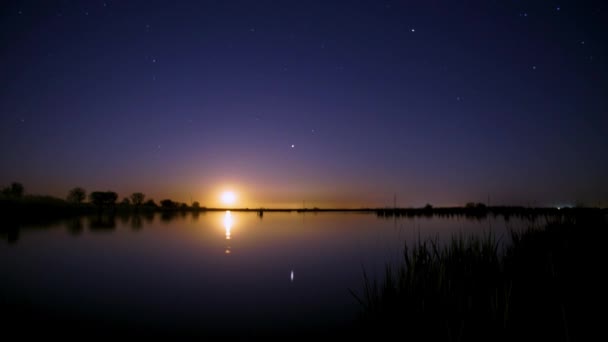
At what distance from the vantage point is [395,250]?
24.5 m

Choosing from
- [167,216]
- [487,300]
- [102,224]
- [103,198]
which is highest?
[487,300]

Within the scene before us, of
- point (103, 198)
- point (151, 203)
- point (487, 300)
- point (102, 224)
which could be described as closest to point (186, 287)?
point (487, 300)

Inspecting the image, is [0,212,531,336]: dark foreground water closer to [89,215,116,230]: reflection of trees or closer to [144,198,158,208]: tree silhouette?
[89,215,116,230]: reflection of trees

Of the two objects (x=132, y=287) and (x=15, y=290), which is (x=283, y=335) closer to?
(x=132, y=287)

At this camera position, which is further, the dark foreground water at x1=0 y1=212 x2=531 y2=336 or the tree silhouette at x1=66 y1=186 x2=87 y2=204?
the tree silhouette at x1=66 y1=186 x2=87 y2=204

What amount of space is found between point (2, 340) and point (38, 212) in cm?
7321

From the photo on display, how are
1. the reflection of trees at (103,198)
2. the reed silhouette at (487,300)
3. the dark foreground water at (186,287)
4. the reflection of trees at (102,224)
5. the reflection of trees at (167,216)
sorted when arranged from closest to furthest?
the reed silhouette at (487,300) → the dark foreground water at (186,287) → the reflection of trees at (102,224) → the reflection of trees at (167,216) → the reflection of trees at (103,198)

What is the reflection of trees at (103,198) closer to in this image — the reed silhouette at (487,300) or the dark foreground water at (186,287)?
the dark foreground water at (186,287)

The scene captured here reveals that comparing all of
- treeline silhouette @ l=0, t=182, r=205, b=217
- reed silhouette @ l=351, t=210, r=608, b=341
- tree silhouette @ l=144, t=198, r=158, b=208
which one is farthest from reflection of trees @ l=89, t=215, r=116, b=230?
tree silhouette @ l=144, t=198, r=158, b=208

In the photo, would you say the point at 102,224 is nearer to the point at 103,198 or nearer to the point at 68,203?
the point at 68,203

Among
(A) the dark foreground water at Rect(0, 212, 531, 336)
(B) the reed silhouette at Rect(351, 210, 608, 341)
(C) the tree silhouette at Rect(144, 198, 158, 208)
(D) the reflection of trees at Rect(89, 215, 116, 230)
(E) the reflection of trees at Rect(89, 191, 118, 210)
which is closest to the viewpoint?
(B) the reed silhouette at Rect(351, 210, 608, 341)

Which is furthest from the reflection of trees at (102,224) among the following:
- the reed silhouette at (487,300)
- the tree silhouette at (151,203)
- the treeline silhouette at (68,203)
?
the tree silhouette at (151,203)

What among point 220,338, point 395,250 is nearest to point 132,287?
point 220,338

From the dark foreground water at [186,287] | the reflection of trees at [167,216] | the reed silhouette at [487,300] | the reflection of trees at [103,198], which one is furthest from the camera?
the reflection of trees at [103,198]
